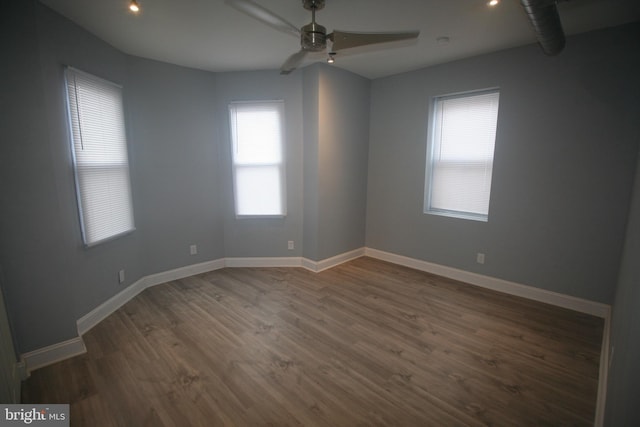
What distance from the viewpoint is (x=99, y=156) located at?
9.18 ft

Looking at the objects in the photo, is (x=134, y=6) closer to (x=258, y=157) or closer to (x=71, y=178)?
(x=71, y=178)

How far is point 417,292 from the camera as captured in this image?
338cm

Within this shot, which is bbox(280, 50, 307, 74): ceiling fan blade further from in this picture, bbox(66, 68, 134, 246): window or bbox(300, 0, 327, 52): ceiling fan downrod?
bbox(66, 68, 134, 246): window

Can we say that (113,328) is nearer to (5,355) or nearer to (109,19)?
(5,355)

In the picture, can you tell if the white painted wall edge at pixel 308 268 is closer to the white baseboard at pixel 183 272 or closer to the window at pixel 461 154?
the white baseboard at pixel 183 272

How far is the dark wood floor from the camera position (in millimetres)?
1761

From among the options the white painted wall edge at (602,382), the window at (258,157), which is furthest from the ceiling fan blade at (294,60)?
the white painted wall edge at (602,382)

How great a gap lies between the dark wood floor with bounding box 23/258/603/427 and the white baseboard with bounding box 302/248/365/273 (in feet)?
2.07

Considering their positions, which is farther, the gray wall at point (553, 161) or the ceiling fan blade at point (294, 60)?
the gray wall at point (553, 161)

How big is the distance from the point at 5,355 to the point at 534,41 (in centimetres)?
492

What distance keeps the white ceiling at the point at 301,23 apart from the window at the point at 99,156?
1.79 feet

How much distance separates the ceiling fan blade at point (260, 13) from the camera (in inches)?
63.6

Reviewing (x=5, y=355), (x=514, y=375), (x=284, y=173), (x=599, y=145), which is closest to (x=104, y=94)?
(x=284, y=173)

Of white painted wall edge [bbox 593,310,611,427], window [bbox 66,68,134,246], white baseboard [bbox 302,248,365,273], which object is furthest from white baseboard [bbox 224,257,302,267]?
white painted wall edge [bbox 593,310,611,427]
